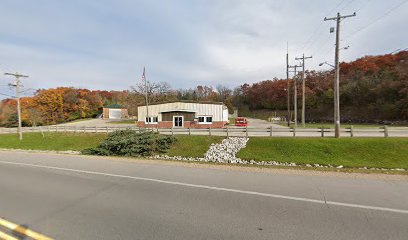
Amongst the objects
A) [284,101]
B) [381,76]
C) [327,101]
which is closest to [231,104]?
[284,101]

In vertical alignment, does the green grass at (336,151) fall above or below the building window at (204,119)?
below

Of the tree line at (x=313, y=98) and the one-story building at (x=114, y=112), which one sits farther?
the one-story building at (x=114, y=112)

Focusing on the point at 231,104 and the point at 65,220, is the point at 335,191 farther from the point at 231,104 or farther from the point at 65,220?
the point at 231,104

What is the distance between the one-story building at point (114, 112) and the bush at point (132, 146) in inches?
2267

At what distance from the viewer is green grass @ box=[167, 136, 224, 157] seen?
18.0 metres

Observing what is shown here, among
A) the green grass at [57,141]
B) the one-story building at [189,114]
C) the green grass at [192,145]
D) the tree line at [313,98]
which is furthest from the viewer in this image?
the tree line at [313,98]

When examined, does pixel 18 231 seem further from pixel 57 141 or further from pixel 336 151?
pixel 57 141

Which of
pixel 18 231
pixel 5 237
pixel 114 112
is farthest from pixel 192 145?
pixel 114 112

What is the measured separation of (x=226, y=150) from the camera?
17391 millimetres

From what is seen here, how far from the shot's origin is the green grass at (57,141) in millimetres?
24672

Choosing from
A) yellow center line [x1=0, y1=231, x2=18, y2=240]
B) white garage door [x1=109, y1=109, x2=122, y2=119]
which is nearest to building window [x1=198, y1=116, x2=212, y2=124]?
yellow center line [x1=0, y1=231, x2=18, y2=240]

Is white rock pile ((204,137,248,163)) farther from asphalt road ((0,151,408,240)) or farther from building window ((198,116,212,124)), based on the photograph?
building window ((198,116,212,124))

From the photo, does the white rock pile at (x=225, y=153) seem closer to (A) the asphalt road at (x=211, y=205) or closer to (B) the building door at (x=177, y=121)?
(A) the asphalt road at (x=211, y=205)

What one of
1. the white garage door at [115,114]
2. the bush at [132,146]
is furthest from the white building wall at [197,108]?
the white garage door at [115,114]
